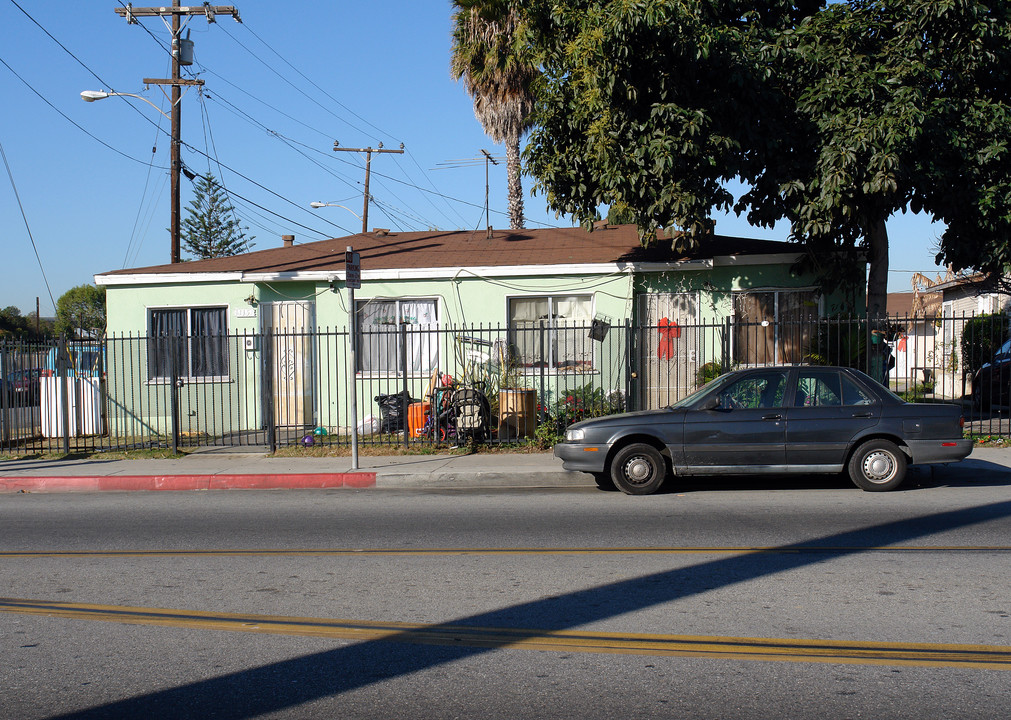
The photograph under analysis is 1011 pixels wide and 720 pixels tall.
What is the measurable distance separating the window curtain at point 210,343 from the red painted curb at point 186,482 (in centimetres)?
498

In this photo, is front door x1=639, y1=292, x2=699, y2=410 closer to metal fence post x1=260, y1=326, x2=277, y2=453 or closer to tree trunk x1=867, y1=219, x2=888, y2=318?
tree trunk x1=867, y1=219, x2=888, y2=318

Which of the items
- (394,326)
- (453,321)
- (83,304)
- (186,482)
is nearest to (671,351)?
(453,321)

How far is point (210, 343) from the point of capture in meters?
17.3

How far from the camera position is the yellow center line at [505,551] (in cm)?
703

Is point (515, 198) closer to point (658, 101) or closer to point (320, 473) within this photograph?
point (658, 101)

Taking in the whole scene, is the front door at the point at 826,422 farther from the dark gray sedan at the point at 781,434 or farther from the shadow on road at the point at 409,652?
the shadow on road at the point at 409,652

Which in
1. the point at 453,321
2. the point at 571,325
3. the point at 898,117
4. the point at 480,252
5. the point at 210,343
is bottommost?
the point at 210,343

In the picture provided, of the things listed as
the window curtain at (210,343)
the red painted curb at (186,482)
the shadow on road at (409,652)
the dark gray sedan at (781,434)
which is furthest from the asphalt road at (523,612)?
the window curtain at (210,343)

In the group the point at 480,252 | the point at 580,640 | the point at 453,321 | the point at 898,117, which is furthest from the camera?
the point at 480,252

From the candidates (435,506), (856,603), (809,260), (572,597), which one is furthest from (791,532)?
(809,260)

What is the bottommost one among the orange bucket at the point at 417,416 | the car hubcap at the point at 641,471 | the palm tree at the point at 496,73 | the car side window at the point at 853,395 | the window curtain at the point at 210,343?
the car hubcap at the point at 641,471

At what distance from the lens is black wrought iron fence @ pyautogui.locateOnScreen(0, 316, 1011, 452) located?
14500mm

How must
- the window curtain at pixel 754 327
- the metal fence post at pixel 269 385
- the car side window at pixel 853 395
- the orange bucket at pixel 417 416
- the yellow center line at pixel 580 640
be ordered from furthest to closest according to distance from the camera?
the window curtain at pixel 754 327, the orange bucket at pixel 417 416, the metal fence post at pixel 269 385, the car side window at pixel 853 395, the yellow center line at pixel 580 640

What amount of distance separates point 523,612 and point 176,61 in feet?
63.4
